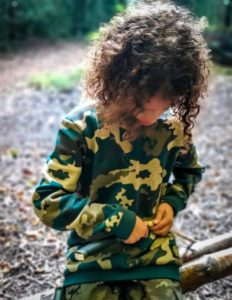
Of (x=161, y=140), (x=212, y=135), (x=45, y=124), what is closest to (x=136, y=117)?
(x=161, y=140)

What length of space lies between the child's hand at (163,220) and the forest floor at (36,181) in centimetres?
82

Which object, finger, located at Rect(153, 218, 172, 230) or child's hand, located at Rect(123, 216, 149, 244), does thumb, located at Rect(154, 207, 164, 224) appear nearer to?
finger, located at Rect(153, 218, 172, 230)

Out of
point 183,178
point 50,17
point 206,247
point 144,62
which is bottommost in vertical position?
point 50,17

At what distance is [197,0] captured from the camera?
9883mm

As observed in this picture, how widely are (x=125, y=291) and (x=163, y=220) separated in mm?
311

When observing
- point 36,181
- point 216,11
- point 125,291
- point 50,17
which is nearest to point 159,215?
point 125,291

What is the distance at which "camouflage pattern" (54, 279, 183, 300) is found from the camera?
169cm

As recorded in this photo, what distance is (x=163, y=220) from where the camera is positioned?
6.02ft

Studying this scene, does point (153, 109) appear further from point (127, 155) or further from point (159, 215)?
point (159, 215)

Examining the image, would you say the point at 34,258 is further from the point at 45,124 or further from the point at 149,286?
the point at 45,124

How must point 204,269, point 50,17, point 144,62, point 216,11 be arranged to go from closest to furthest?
point 144,62
point 204,269
point 216,11
point 50,17

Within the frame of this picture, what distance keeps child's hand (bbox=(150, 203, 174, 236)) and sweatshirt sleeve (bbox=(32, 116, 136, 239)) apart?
0.18m

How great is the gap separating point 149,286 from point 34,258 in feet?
4.26

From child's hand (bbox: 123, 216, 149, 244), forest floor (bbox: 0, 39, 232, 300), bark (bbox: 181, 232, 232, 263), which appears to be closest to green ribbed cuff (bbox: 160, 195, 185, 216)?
child's hand (bbox: 123, 216, 149, 244)
